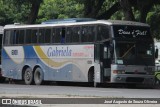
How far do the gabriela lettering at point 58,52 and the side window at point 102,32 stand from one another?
251 cm

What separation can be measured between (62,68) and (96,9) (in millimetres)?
8538

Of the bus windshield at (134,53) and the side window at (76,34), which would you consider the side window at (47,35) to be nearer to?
the side window at (76,34)

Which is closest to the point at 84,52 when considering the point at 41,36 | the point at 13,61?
the point at 41,36

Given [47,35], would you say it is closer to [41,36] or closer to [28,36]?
[41,36]

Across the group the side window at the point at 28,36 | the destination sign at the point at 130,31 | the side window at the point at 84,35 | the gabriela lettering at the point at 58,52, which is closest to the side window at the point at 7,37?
the side window at the point at 28,36

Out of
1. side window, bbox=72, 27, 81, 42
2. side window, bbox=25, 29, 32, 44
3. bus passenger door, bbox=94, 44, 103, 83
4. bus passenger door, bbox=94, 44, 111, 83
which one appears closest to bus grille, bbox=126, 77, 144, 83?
bus passenger door, bbox=94, 44, 111, 83

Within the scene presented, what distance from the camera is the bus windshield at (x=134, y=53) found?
27.4 meters

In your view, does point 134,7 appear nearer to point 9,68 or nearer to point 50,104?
point 9,68

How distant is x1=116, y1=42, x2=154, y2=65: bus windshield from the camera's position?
27406 mm

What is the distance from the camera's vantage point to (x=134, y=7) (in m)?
37.2

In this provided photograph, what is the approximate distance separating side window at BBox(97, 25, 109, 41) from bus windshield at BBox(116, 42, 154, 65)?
2.76ft

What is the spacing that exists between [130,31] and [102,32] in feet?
4.87

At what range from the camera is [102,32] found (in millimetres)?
27891

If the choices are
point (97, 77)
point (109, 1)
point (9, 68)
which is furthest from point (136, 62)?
point (109, 1)
